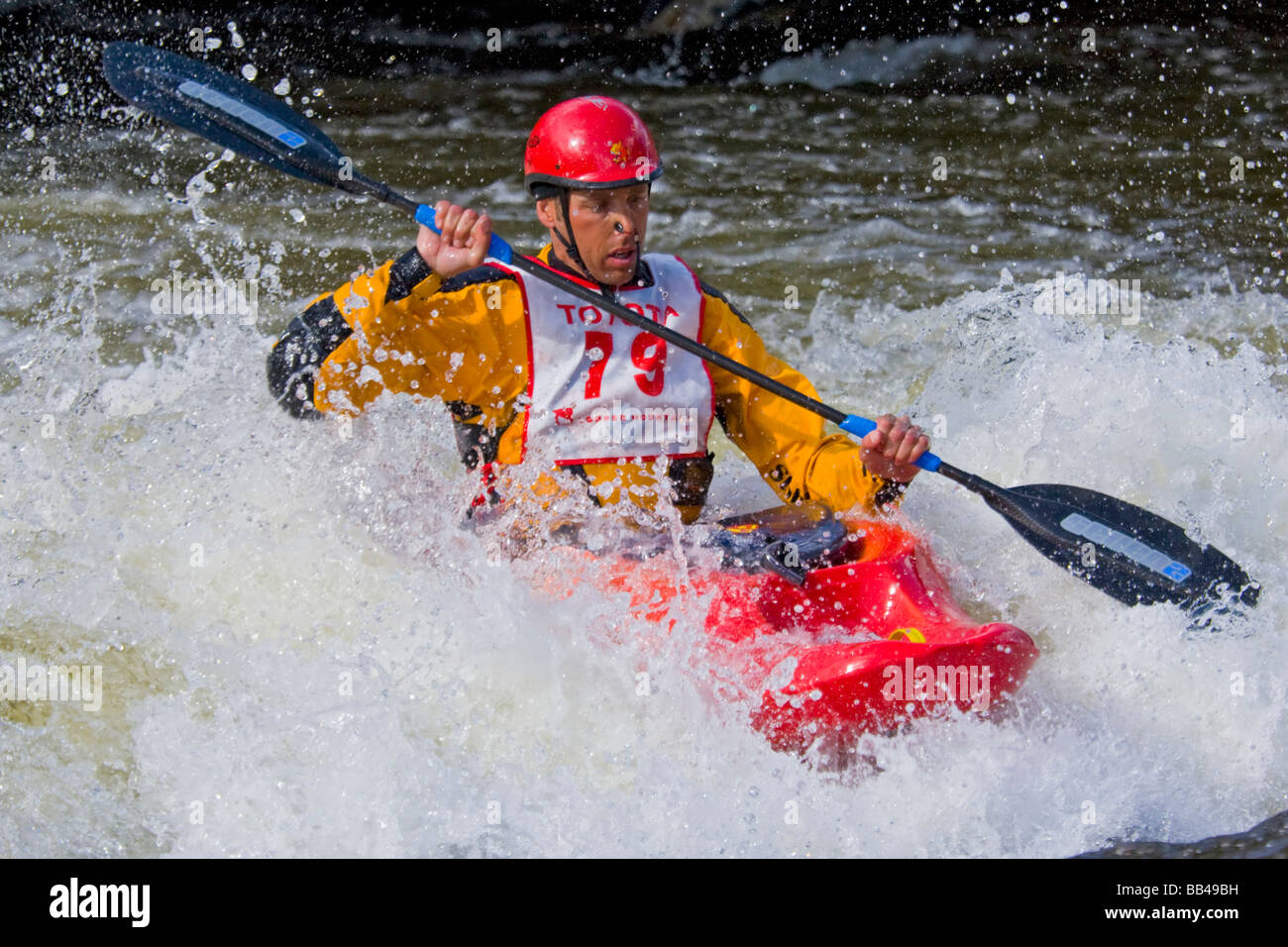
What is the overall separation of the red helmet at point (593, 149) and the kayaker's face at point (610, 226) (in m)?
0.04

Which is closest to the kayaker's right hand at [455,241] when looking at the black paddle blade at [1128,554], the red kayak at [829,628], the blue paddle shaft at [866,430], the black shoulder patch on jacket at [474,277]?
the black shoulder patch on jacket at [474,277]

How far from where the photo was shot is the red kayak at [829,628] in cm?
296

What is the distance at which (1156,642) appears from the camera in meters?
3.51

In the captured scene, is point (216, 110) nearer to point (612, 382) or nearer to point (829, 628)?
point (612, 382)

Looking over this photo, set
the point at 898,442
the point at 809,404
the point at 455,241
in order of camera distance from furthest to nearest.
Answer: the point at 809,404
the point at 898,442
the point at 455,241

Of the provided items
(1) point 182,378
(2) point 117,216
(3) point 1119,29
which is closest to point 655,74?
(3) point 1119,29

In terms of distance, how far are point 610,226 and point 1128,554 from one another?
5.28ft

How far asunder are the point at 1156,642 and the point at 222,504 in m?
2.70

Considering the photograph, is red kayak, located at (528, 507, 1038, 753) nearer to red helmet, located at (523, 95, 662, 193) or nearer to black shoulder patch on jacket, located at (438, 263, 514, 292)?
black shoulder patch on jacket, located at (438, 263, 514, 292)

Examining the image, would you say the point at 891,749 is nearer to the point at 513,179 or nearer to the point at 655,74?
the point at 513,179

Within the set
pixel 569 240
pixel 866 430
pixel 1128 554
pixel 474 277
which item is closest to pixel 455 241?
pixel 474 277

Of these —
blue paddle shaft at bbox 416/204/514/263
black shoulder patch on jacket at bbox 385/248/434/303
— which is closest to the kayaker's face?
blue paddle shaft at bbox 416/204/514/263

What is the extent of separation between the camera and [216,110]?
373 cm

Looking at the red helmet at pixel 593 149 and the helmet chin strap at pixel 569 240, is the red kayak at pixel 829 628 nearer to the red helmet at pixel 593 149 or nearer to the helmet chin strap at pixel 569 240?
the helmet chin strap at pixel 569 240
